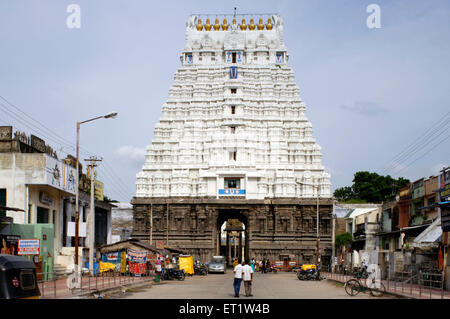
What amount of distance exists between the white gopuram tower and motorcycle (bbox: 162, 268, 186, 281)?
30.4 metres

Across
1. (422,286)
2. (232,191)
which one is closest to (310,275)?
(422,286)

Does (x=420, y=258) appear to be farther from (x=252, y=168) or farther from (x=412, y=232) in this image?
(x=252, y=168)

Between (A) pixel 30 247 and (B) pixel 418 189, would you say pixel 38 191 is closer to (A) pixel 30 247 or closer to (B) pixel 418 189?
(A) pixel 30 247

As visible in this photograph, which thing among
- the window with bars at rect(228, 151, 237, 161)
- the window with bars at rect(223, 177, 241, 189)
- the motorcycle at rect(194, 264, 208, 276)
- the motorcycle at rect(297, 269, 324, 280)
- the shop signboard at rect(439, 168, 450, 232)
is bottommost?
the motorcycle at rect(194, 264, 208, 276)

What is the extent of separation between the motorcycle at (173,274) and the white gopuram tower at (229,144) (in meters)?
30.4

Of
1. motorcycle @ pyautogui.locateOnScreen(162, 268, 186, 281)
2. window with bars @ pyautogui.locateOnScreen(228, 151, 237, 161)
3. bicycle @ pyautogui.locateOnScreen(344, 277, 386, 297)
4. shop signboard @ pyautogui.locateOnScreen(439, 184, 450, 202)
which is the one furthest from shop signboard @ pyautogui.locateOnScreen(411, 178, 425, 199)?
window with bars @ pyautogui.locateOnScreen(228, 151, 237, 161)

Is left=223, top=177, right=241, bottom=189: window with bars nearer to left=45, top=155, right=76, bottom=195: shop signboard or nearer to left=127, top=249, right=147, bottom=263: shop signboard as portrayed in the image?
left=45, top=155, right=76, bottom=195: shop signboard

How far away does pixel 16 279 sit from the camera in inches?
651

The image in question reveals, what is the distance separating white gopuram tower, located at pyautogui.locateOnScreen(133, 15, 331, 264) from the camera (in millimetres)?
79938

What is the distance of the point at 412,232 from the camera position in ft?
151

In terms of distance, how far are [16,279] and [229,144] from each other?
6617 cm

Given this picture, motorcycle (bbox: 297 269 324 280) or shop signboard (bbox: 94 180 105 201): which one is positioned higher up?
shop signboard (bbox: 94 180 105 201)
